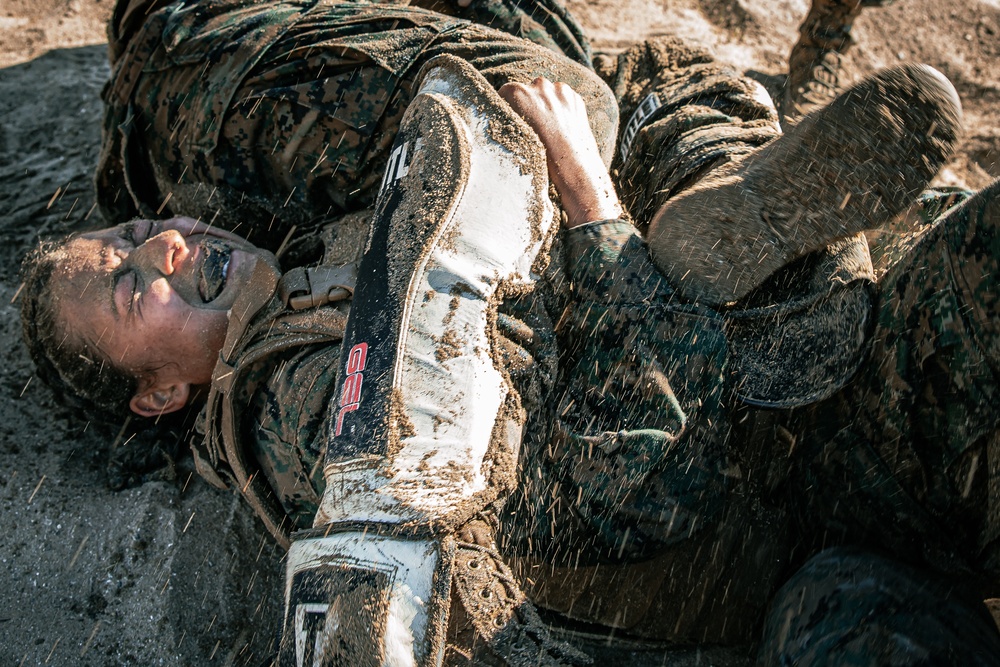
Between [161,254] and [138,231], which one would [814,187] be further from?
[138,231]

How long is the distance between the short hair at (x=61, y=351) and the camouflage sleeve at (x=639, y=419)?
105 centimetres

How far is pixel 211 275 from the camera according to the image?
1.78 metres

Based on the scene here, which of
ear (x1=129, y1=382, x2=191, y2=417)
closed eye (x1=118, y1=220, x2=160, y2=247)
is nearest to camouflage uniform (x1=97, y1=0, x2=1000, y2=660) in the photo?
closed eye (x1=118, y1=220, x2=160, y2=247)

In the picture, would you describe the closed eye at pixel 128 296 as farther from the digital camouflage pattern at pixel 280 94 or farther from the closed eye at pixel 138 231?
the digital camouflage pattern at pixel 280 94

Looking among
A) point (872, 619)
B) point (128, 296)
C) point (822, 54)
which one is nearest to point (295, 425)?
point (128, 296)

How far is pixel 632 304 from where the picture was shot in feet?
4.98

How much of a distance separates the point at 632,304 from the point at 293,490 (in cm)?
78

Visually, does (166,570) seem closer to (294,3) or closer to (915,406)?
(294,3)

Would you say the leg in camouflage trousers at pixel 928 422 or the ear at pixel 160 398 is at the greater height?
the leg in camouflage trousers at pixel 928 422

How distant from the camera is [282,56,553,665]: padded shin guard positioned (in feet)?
3.96

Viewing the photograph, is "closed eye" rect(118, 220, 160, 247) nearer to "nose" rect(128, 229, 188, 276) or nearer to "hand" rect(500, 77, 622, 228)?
"nose" rect(128, 229, 188, 276)

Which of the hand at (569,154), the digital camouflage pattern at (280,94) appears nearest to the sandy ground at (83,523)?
the digital camouflage pattern at (280,94)

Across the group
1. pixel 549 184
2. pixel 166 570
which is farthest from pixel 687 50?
pixel 166 570

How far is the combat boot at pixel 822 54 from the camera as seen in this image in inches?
109
